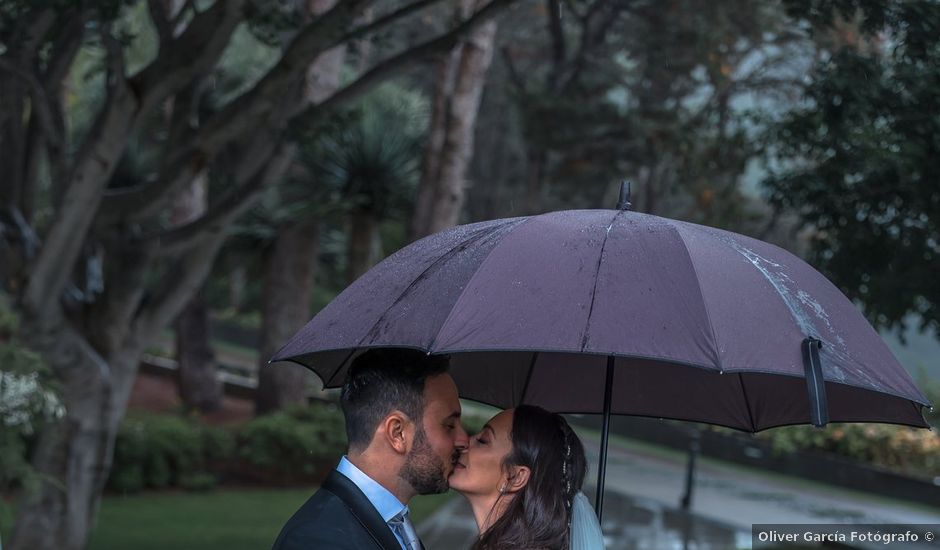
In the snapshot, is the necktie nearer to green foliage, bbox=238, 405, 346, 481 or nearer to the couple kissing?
the couple kissing

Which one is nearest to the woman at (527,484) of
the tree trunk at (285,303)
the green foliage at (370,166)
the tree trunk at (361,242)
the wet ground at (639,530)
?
the wet ground at (639,530)

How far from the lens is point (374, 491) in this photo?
2.88 metres

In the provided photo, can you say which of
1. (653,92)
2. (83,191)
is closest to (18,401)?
(83,191)

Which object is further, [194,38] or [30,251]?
[30,251]

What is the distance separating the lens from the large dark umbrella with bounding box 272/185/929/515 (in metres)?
2.87

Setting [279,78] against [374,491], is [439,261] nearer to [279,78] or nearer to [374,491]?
[374,491]

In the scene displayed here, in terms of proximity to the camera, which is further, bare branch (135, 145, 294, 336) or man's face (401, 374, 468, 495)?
bare branch (135, 145, 294, 336)

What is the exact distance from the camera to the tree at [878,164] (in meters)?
6.30

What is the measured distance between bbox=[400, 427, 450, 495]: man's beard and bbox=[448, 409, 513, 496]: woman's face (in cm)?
12

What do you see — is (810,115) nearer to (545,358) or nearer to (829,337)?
(545,358)

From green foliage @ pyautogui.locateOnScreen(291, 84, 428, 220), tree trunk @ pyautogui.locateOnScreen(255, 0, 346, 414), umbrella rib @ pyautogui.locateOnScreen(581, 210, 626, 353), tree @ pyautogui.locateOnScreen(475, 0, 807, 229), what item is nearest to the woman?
umbrella rib @ pyautogui.locateOnScreen(581, 210, 626, 353)

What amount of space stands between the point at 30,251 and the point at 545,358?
562cm

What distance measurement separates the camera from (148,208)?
8734 millimetres

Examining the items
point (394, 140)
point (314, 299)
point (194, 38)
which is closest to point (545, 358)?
point (194, 38)
